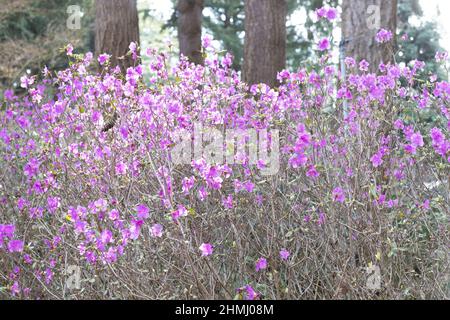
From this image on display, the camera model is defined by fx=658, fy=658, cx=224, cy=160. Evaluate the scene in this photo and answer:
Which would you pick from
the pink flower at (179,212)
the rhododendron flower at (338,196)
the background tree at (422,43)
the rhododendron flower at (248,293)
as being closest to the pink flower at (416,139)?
the rhododendron flower at (338,196)

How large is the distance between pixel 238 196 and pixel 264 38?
4353mm

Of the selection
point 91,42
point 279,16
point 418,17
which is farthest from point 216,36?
point 279,16

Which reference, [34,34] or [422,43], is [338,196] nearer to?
[422,43]

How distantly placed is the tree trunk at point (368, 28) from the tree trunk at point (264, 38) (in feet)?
6.96

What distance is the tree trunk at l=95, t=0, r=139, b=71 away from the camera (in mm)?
6875

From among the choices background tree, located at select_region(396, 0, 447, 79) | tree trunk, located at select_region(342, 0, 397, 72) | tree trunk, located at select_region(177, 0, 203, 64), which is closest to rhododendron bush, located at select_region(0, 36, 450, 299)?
tree trunk, located at select_region(342, 0, 397, 72)

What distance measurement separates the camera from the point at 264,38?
7.69 m

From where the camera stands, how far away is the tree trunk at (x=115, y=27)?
22.6 feet

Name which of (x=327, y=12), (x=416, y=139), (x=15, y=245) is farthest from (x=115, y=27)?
(x=416, y=139)

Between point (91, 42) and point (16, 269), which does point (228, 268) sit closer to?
point (16, 269)

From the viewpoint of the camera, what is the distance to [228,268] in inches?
142

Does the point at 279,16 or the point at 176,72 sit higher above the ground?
the point at 279,16

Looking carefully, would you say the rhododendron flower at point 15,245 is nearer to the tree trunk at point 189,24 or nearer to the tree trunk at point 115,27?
the tree trunk at point 115,27
